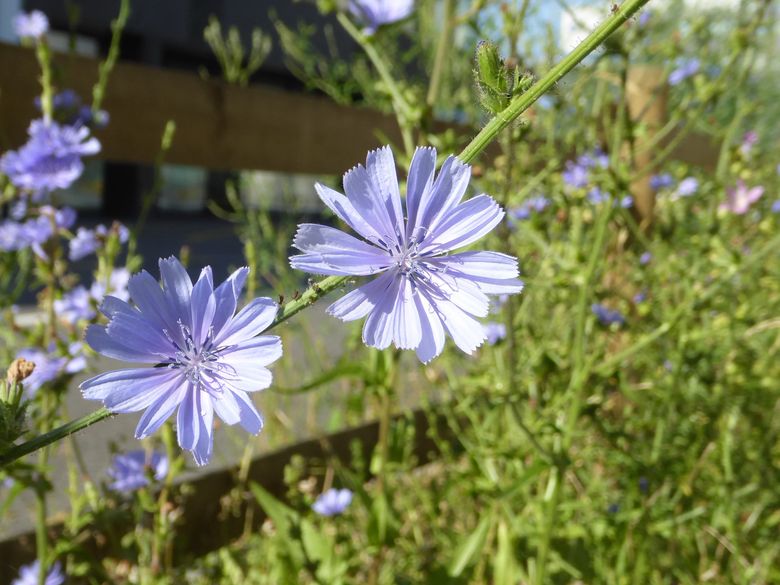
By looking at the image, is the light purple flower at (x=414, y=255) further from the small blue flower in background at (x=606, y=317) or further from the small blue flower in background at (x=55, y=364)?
the small blue flower in background at (x=606, y=317)

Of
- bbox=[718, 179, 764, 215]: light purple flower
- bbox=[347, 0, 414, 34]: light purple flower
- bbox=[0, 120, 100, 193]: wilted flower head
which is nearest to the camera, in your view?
bbox=[0, 120, 100, 193]: wilted flower head

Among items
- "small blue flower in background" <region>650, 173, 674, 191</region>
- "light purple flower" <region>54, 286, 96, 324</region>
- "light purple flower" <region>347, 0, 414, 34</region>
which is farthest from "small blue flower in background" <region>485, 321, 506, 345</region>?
"small blue flower in background" <region>650, 173, 674, 191</region>

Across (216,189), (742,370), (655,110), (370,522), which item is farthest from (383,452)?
(216,189)

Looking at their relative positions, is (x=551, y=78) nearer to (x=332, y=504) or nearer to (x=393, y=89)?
(x=393, y=89)

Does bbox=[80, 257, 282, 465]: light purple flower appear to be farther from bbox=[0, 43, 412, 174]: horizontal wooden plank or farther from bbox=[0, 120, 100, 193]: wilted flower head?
bbox=[0, 43, 412, 174]: horizontal wooden plank

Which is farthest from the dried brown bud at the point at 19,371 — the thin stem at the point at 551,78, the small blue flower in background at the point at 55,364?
the small blue flower in background at the point at 55,364

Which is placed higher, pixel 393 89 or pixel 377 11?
pixel 377 11

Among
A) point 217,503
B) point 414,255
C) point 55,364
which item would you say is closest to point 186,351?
point 414,255
